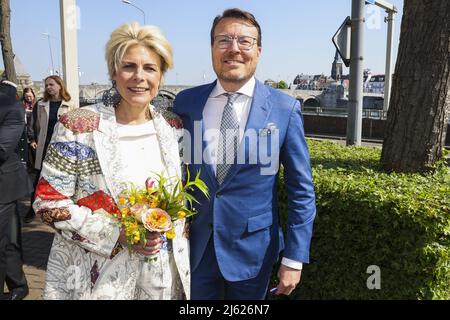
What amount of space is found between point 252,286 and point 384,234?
3.61 ft

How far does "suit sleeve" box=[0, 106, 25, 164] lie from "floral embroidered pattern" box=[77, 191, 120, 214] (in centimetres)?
196

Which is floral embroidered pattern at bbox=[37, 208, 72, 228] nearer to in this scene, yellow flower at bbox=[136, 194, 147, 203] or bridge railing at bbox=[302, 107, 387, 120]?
yellow flower at bbox=[136, 194, 147, 203]

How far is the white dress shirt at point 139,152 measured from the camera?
2.25 m

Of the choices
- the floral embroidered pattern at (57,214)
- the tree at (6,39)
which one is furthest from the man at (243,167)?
the tree at (6,39)

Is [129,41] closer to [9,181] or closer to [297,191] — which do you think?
[297,191]

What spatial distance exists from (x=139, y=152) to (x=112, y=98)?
36 centimetres

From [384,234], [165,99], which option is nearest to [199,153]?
[165,99]

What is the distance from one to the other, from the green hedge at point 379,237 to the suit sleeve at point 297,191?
827 millimetres

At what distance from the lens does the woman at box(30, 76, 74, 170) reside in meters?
6.54

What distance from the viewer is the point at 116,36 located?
222 centimetres

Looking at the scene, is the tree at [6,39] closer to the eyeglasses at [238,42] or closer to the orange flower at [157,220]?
the eyeglasses at [238,42]

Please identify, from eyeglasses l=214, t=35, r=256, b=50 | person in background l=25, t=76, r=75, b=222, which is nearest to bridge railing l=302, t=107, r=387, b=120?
person in background l=25, t=76, r=75, b=222

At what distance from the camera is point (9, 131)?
12.3ft

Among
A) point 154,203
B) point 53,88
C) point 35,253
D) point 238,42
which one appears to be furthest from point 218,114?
point 53,88
